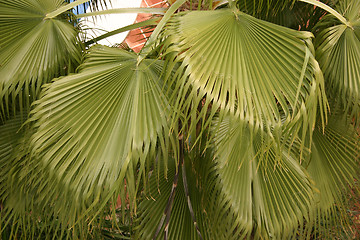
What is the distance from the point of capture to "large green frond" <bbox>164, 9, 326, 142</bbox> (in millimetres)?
861

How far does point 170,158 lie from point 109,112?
44 cm

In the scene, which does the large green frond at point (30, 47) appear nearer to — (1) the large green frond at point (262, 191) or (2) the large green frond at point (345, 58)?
(1) the large green frond at point (262, 191)

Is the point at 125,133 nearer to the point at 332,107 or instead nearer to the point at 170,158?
the point at 170,158

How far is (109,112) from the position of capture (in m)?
0.99

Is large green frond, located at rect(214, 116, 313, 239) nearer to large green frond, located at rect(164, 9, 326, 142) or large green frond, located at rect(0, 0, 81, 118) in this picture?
large green frond, located at rect(164, 9, 326, 142)

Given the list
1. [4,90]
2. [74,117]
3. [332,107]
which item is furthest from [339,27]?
[4,90]

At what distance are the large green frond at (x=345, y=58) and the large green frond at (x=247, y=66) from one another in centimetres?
31

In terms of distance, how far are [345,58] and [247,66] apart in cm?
44

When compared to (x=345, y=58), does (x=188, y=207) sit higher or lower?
lower

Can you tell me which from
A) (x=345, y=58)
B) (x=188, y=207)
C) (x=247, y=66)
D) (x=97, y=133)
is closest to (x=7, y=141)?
(x=97, y=133)

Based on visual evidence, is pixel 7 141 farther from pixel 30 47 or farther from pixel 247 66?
pixel 247 66

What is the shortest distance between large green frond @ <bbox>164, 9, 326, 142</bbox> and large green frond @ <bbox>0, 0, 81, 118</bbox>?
399mm

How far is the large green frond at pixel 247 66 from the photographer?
86cm

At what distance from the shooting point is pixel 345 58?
119 centimetres
